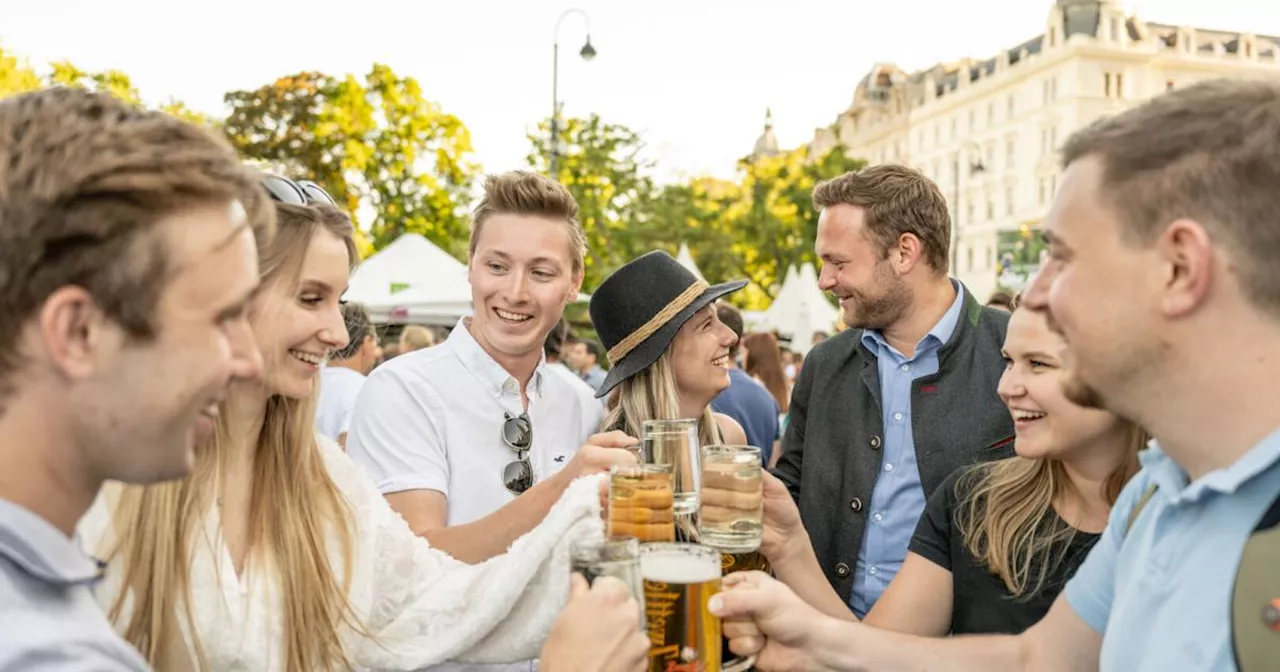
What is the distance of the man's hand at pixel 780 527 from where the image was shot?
2.97 meters

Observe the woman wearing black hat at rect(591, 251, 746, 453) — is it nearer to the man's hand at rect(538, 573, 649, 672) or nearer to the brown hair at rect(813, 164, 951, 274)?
the brown hair at rect(813, 164, 951, 274)

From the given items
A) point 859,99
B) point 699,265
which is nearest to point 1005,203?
point 859,99

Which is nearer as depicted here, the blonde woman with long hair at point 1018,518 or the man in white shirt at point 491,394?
the blonde woman with long hair at point 1018,518

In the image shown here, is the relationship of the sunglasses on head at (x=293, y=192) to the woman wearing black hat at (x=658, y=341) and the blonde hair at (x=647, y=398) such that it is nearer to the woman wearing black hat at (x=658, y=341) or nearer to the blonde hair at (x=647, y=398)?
the woman wearing black hat at (x=658, y=341)

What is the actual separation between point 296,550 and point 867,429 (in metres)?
2.49

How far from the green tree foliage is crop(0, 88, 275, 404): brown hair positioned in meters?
30.6

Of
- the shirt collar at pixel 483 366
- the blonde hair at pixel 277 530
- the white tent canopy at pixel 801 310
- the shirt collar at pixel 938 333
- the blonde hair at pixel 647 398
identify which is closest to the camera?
the blonde hair at pixel 277 530

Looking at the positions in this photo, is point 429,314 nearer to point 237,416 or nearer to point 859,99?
point 237,416

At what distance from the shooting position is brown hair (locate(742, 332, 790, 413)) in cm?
948

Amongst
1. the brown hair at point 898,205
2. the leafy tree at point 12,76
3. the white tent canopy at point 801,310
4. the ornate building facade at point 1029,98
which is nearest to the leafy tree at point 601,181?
the white tent canopy at point 801,310

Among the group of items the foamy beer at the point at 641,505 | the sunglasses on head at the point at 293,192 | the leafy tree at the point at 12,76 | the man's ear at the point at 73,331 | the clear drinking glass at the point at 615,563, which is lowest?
the clear drinking glass at the point at 615,563

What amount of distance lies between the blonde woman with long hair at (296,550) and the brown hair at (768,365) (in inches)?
270

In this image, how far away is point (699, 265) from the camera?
4094cm

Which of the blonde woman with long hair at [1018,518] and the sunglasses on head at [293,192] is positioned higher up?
the sunglasses on head at [293,192]
